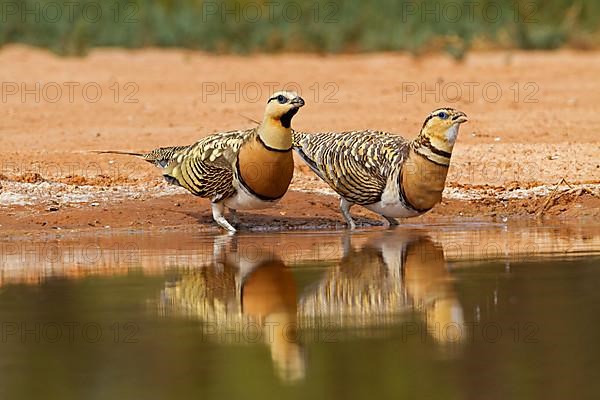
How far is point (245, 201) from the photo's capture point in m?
10.5

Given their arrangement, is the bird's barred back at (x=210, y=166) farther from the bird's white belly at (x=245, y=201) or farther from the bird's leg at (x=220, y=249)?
the bird's leg at (x=220, y=249)

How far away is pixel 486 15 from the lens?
1004 inches

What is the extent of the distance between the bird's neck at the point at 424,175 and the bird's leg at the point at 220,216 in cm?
135

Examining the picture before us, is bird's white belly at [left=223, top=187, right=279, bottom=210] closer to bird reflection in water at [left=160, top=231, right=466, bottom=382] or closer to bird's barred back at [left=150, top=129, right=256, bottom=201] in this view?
bird's barred back at [left=150, top=129, right=256, bottom=201]

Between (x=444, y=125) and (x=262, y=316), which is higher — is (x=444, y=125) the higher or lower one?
the higher one

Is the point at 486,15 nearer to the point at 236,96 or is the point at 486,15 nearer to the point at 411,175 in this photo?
the point at 236,96

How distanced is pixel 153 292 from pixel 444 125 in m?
3.17

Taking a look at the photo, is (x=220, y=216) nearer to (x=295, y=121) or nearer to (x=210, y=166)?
(x=210, y=166)

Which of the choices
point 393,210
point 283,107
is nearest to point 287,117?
point 283,107

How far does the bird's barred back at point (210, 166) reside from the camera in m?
10.6

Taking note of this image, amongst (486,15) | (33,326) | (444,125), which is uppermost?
(486,15)

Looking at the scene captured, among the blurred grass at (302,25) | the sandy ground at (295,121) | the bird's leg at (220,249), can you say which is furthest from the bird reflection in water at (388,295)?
the blurred grass at (302,25)

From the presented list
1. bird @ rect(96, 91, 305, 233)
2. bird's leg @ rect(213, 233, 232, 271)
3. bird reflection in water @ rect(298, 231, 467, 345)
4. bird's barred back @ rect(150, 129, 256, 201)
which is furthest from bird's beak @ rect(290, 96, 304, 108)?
bird reflection in water @ rect(298, 231, 467, 345)

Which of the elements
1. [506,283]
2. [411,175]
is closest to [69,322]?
[506,283]
